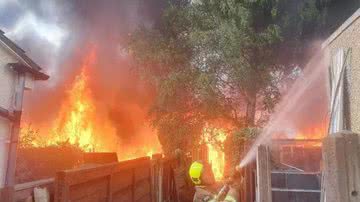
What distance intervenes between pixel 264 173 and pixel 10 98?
657 centimetres

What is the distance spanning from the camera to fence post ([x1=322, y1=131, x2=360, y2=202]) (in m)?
2.49

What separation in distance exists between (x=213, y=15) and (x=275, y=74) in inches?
145

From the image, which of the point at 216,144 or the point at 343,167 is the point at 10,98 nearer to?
the point at 343,167

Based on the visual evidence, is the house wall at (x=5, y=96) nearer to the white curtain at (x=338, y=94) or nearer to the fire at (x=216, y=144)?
the white curtain at (x=338, y=94)

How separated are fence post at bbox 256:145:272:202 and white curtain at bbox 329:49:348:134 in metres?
1.89

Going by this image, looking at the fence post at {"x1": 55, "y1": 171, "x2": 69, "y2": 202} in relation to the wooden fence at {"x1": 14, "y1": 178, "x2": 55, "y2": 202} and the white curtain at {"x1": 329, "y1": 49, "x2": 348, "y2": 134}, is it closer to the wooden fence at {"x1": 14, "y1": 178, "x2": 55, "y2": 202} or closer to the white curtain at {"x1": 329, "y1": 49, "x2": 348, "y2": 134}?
the wooden fence at {"x1": 14, "y1": 178, "x2": 55, "y2": 202}

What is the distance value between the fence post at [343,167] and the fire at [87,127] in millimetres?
18926

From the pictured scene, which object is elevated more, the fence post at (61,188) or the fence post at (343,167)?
the fence post at (343,167)

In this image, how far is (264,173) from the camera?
6.38 m

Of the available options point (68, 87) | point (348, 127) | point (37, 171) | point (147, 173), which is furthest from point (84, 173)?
point (68, 87)

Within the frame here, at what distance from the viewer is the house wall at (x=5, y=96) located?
333 inches

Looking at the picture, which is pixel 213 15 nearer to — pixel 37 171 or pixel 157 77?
pixel 157 77

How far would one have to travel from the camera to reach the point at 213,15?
44.5ft

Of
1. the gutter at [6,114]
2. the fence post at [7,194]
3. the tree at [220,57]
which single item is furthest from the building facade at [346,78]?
the gutter at [6,114]
